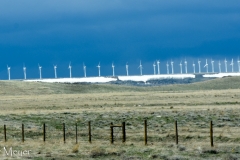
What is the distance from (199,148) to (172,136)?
8243 millimetres

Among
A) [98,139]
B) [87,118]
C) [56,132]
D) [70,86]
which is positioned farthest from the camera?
[70,86]

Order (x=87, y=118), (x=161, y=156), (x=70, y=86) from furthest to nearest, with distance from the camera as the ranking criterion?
(x=70, y=86) < (x=87, y=118) < (x=161, y=156)

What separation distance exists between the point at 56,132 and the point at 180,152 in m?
14.8

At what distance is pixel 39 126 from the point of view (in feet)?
167

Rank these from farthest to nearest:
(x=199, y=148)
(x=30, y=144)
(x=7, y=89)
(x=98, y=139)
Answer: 1. (x=7, y=89)
2. (x=98, y=139)
3. (x=30, y=144)
4. (x=199, y=148)

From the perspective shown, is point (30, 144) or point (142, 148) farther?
point (30, 144)

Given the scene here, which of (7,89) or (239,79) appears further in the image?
(239,79)

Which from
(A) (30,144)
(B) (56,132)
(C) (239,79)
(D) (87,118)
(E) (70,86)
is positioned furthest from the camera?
(C) (239,79)

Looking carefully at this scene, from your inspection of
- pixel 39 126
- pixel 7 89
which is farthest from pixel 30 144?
pixel 7 89

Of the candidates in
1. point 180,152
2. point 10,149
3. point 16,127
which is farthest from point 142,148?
point 16,127

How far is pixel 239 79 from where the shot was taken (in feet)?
600

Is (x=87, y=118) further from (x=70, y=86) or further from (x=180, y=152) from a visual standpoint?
(x=70, y=86)

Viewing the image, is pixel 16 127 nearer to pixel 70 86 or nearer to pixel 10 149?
pixel 10 149

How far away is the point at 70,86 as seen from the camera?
6348 inches
